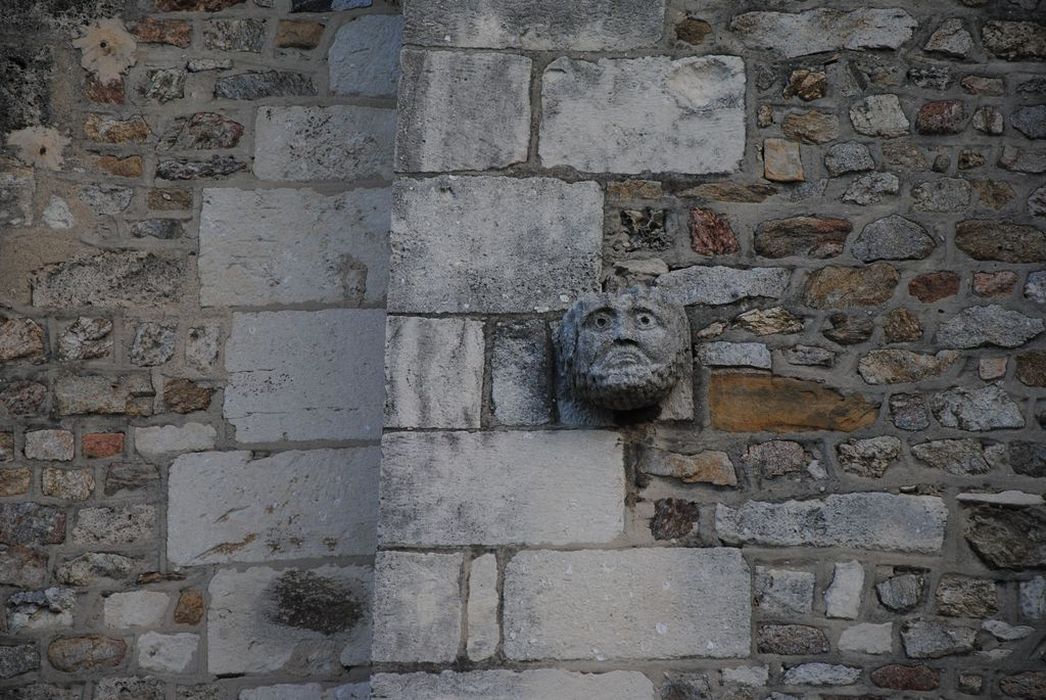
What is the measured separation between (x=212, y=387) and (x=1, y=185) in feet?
2.98

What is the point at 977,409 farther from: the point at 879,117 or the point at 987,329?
the point at 879,117

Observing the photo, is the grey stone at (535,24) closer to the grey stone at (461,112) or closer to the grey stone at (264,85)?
the grey stone at (461,112)

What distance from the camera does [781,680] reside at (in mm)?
3004

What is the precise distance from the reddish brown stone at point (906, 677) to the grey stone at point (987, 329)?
0.78m

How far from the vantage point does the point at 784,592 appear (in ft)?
9.99

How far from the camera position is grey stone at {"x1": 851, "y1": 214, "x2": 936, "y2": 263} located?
3.28 meters

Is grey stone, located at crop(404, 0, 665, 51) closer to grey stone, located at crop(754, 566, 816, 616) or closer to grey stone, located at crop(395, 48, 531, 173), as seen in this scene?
grey stone, located at crop(395, 48, 531, 173)

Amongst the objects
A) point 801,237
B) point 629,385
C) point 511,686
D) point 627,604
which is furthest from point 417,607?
point 801,237

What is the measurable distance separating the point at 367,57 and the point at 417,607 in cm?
180

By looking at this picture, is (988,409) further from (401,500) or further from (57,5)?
(57,5)

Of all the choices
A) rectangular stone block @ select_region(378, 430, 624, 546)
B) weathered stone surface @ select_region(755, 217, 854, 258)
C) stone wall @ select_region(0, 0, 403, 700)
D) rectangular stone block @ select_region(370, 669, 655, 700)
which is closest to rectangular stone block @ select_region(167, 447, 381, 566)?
stone wall @ select_region(0, 0, 403, 700)

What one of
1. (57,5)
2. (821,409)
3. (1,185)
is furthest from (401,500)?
(57,5)

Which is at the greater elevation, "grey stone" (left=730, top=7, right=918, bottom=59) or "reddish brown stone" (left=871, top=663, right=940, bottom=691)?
"grey stone" (left=730, top=7, right=918, bottom=59)

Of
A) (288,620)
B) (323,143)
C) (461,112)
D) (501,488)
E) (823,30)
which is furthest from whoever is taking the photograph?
(323,143)
